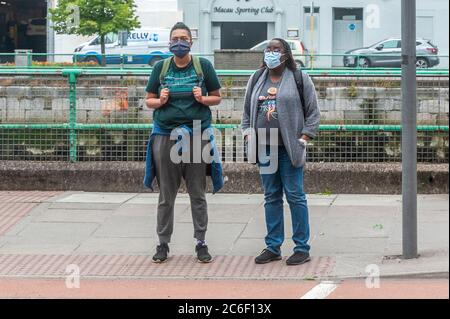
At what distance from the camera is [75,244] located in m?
9.77

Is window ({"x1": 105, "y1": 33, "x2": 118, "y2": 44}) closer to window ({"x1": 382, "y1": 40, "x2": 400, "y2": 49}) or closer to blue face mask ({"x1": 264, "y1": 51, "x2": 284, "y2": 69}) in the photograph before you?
window ({"x1": 382, "y1": 40, "x2": 400, "y2": 49})

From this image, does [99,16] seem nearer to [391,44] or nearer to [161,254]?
[391,44]

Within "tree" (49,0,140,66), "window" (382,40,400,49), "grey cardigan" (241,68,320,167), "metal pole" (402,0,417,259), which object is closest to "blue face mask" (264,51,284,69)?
"grey cardigan" (241,68,320,167)

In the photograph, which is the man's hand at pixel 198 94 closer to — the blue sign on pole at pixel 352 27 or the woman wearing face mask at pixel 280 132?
the woman wearing face mask at pixel 280 132

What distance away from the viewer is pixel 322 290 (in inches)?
312

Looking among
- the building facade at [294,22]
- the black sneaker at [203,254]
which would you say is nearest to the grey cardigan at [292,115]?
the black sneaker at [203,254]

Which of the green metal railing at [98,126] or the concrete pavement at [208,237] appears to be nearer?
the concrete pavement at [208,237]

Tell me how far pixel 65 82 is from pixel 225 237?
4131mm

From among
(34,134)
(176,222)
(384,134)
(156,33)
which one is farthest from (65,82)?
(156,33)

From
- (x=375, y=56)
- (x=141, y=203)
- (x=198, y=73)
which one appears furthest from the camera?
(x=375, y=56)

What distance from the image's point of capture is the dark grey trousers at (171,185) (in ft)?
29.4

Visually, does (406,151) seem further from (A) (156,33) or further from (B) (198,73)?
(A) (156,33)

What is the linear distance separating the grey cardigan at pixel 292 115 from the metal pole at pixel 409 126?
78 centimetres

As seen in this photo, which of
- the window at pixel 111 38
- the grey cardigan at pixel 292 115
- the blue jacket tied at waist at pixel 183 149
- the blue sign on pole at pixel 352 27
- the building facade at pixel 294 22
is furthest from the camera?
the blue sign on pole at pixel 352 27
